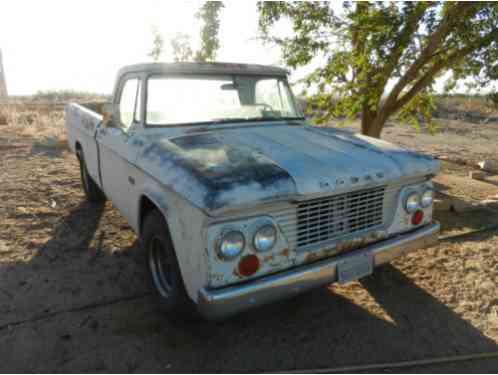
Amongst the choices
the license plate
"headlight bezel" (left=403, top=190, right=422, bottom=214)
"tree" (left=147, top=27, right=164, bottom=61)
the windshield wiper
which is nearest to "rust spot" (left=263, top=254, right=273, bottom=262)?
the license plate

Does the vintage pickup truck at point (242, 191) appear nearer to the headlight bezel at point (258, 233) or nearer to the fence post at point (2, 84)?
the headlight bezel at point (258, 233)

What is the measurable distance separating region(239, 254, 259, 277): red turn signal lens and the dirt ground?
642 mm

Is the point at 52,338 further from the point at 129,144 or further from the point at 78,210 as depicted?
the point at 78,210

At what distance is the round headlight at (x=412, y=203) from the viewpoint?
2699 mm

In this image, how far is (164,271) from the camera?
2760 mm

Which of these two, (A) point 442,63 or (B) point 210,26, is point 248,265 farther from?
(B) point 210,26

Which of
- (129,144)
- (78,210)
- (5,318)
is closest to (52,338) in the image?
(5,318)

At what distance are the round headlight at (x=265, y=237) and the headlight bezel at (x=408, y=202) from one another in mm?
1111

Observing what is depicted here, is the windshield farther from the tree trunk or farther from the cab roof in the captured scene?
the tree trunk

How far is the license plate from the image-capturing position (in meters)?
2.36

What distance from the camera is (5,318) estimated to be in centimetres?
272

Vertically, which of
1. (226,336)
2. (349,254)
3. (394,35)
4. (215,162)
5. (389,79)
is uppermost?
(394,35)

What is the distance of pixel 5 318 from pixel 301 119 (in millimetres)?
2945

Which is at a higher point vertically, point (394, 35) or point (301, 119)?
point (394, 35)
